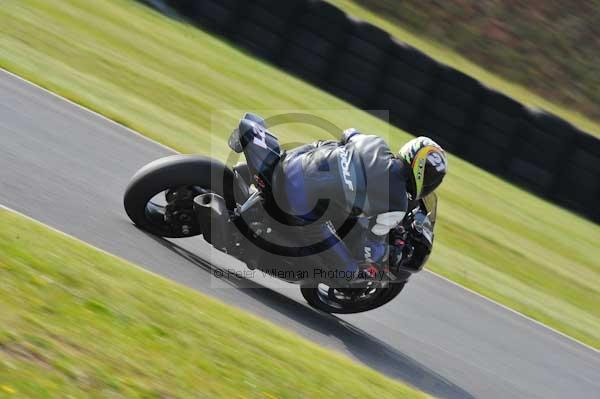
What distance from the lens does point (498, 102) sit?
47.6 feet

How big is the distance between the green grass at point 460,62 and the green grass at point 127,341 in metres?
12.9

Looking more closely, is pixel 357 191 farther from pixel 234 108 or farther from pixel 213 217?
pixel 234 108

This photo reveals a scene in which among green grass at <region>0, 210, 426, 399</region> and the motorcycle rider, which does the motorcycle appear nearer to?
the motorcycle rider

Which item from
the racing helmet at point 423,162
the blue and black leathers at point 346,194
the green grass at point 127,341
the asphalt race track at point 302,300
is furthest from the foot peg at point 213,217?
the racing helmet at point 423,162

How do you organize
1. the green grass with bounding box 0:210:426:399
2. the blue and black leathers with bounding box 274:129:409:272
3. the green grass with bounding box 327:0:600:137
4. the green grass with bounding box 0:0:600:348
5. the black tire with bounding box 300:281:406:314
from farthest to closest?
1. the green grass with bounding box 327:0:600:137
2. the green grass with bounding box 0:0:600:348
3. the black tire with bounding box 300:281:406:314
4. the blue and black leathers with bounding box 274:129:409:272
5. the green grass with bounding box 0:210:426:399

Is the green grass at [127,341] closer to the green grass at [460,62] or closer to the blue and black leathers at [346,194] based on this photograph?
the blue and black leathers at [346,194]

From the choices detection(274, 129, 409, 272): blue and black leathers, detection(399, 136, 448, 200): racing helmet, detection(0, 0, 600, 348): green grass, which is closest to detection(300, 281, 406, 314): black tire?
detection(274, 129, 409, 272): blue and black leathers

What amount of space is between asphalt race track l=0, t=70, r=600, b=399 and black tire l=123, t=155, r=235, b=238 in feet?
0.98

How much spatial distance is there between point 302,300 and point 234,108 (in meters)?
6.26

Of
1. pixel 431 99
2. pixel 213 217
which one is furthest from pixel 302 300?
pixel 431 99

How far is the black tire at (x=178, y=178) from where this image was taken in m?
7.09

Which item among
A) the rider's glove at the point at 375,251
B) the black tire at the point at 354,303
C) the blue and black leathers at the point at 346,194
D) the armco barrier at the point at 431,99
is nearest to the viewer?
the blue and black leathers at the point at 346,194

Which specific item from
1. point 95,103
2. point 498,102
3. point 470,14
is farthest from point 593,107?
point 95,103

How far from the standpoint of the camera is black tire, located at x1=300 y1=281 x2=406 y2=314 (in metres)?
7.27
